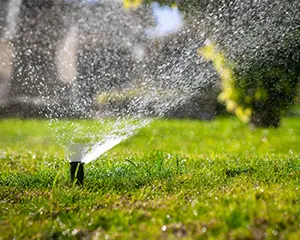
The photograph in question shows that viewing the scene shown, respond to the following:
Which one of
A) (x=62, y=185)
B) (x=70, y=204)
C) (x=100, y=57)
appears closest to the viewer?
(x=70, y=204)

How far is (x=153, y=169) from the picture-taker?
5.14m

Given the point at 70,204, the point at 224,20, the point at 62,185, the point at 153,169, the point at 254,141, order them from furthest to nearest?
the point at 254,141 < the point at 224,20 < the point at 153,169 < the point at 62,185 < the point at 70,204

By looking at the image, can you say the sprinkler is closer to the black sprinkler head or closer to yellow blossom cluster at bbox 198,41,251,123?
the black sprinkler head

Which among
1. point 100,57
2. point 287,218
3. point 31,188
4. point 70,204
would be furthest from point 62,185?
point 100,57

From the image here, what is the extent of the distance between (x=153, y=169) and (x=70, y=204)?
4.58 ft

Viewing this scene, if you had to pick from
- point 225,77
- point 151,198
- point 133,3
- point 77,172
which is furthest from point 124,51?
point 151,198

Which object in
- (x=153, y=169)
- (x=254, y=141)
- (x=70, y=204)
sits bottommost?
(x=70, y=204)

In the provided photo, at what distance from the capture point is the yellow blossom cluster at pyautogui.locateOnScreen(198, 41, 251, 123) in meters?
7.16

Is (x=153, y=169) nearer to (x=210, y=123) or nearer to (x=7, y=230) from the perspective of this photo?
(x=7, y=230)

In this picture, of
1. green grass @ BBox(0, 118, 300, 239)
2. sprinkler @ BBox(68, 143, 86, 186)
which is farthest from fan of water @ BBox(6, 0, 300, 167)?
green grass @ BBox(0, 118, 300, 239)

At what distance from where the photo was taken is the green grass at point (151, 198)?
3.04 m

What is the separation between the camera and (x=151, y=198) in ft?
13.3

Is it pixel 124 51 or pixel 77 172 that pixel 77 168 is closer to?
pixel 77 172

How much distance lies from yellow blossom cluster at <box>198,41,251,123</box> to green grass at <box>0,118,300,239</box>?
137 centimetres
